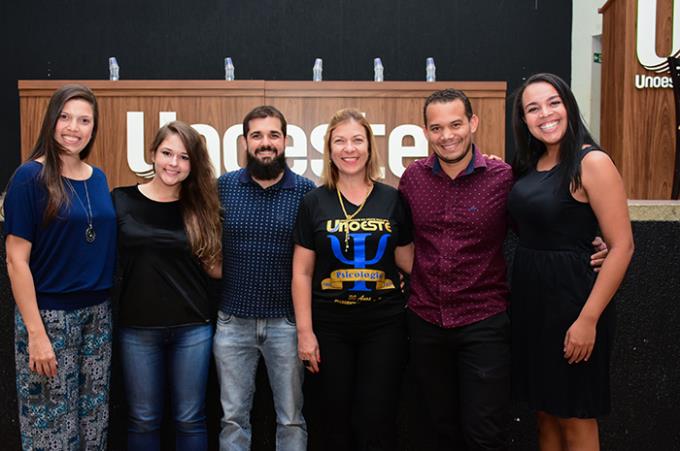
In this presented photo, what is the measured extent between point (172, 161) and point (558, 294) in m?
1.33

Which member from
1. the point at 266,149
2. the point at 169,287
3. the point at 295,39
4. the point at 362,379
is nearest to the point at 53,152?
the point at 169,287

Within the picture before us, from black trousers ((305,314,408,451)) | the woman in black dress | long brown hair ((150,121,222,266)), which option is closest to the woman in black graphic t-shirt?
black trousers ((305,314,408,451))

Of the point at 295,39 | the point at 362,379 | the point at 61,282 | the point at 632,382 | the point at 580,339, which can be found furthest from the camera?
the point at 295,39

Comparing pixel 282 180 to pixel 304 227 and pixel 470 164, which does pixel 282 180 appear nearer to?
pixel 304 227

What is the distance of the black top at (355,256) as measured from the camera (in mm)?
1943

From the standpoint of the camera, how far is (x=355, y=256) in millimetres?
1945

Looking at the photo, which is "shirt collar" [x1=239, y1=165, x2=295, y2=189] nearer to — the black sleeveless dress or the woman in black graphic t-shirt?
the woman in black graphic t-shirt

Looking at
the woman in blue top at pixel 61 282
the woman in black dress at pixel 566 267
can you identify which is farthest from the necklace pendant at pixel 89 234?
the woman in black dress at pixel 566 267

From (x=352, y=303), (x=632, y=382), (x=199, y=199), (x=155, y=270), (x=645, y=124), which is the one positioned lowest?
(x=632, y=382)

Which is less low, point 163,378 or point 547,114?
point 547,114

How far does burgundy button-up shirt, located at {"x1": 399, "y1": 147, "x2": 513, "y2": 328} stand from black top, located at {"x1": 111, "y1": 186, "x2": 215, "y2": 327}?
0.75m

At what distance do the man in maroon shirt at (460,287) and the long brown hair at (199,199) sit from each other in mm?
686

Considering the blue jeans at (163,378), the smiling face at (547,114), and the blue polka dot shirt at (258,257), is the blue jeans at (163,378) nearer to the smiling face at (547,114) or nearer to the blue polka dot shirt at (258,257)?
the blue polka dot shirt at (258,257)

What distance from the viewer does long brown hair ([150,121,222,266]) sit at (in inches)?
80.7
